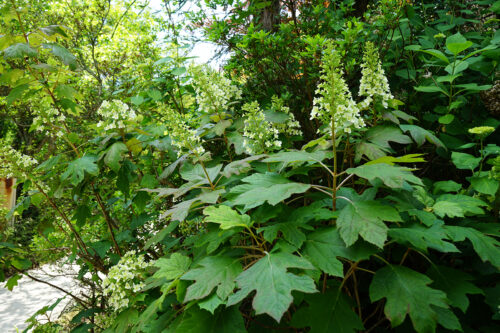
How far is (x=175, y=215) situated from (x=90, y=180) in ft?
3.86

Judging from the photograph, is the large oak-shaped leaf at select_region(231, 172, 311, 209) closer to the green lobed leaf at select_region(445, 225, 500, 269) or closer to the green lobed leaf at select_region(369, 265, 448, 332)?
the green lobed leaf at select_region(369, 265, 448, 332)

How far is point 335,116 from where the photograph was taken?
1189 millimetres

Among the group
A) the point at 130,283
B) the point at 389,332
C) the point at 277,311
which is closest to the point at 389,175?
the point at 277,311

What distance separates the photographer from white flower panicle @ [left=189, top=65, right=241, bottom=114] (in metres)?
1.87

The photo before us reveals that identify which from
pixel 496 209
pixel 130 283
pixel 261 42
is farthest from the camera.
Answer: pixel 261 42

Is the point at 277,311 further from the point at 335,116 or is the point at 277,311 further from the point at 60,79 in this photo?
the point at 60,79

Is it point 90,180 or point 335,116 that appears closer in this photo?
point 335,116

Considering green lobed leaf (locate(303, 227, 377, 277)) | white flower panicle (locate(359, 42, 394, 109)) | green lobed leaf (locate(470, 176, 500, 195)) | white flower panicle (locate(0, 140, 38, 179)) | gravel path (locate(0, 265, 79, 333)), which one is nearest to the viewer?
green lobed leaf (locate(303, 227, 377, 277))

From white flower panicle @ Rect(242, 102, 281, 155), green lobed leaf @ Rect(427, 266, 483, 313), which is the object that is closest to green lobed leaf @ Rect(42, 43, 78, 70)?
white flower panicle @ Rect(242, 102, 281, 155)

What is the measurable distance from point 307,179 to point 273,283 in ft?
2.49

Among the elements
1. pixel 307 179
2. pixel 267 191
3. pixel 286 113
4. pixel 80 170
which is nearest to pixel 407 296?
pixel 267 191

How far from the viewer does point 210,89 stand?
1894mm

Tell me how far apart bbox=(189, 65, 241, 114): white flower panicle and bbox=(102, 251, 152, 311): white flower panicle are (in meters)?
1.14

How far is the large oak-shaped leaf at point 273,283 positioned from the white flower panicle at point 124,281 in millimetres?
1051
